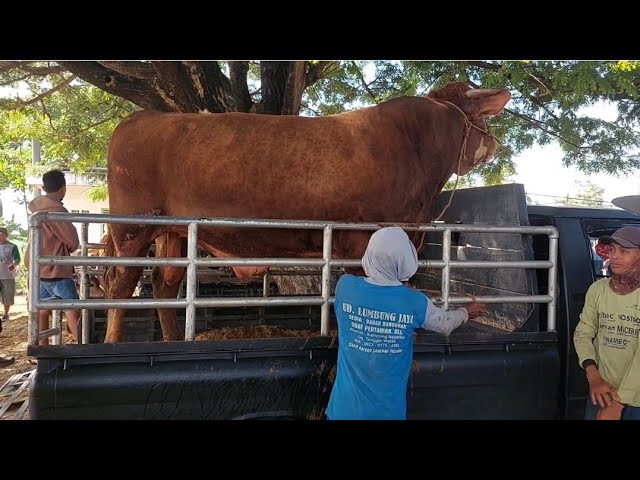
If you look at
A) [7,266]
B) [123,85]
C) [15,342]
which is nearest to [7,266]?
[7,266]

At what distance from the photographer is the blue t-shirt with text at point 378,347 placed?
2441 mm

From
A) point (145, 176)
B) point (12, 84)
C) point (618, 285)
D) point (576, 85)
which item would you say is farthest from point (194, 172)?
point (12, 84)

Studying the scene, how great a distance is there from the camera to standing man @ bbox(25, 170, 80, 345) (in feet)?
15.3

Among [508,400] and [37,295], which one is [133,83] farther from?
[508,400]

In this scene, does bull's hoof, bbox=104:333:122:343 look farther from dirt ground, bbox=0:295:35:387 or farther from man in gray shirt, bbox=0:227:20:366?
man in gray shirt, bbox=0:227:20:366

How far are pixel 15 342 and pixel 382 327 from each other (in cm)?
920

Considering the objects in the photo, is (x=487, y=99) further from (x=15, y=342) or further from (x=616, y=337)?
(x=15, y=342)

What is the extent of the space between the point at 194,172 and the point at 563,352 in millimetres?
3229

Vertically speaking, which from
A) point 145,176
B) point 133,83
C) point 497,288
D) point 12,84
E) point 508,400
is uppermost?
point 12,84

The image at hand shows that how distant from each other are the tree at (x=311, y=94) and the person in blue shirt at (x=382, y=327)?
5001 mm

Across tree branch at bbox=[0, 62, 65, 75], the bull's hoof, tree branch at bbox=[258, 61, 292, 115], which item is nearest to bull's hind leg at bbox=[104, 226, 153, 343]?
the bull's hoof

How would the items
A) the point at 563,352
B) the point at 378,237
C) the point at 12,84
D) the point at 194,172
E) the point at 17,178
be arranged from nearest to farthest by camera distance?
the point at 378,237, the point at 563,352, the point at 194,172, the point at 12,84, the point at 17,178

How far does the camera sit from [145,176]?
4508 mm

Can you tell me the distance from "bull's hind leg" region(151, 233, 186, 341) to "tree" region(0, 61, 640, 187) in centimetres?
294
